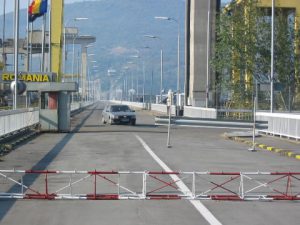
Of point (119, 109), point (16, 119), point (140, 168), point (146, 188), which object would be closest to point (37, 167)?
point (140, 168)

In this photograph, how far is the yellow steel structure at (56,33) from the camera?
4800 cm

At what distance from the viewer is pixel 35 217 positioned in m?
11.0

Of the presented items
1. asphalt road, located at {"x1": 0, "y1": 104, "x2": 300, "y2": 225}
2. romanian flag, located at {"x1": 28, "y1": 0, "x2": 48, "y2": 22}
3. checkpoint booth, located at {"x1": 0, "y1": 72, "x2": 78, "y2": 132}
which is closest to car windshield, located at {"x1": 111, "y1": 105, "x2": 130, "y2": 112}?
romanian flag, located at {"x1": 28, "y1": 0, "x2": 48, "y2": 22}

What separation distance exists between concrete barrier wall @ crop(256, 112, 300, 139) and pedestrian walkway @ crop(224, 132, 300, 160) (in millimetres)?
349

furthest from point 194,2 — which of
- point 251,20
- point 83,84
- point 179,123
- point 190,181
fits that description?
point 83,84

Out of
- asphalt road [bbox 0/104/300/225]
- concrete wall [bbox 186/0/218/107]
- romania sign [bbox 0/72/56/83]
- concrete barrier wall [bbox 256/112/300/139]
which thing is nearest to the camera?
asphalt road [bbox 0/104/300/225]

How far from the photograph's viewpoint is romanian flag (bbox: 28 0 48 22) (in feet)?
169

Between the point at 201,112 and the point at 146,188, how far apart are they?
43.5 meters

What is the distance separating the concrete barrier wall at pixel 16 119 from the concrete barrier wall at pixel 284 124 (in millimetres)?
12167

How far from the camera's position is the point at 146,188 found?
47.3 feet

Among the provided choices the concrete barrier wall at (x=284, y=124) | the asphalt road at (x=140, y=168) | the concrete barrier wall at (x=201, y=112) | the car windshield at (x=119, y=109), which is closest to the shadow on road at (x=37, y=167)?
the asphalt road at (x=140, y=168)

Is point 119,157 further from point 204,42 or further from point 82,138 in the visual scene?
point 204,42

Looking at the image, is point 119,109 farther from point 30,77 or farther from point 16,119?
point 16,119

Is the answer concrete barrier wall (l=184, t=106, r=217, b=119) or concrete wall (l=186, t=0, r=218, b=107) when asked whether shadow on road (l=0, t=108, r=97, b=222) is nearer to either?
concrete barrier wall (l=184, t=106, r=217, b=119)
